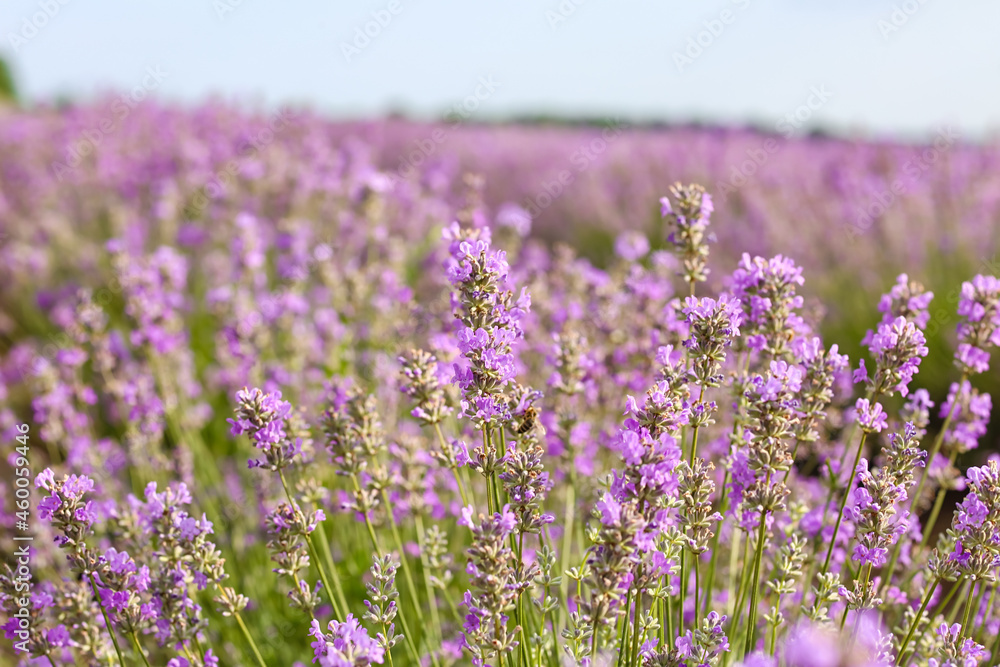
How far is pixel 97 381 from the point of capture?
3939 millimetres

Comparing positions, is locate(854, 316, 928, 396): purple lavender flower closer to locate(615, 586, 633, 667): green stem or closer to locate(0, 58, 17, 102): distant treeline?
locate(615, 586, 633, 667): green stem

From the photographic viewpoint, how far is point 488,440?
1.49 meters

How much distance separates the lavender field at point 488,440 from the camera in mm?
1443

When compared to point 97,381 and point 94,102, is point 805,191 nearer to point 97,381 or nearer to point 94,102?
point 97,381

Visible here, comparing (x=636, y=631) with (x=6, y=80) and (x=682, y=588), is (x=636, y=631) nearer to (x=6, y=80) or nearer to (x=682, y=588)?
(x=682, y=588)

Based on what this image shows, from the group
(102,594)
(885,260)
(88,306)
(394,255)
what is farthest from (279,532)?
(885,260)

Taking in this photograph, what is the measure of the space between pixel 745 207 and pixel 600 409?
623cm

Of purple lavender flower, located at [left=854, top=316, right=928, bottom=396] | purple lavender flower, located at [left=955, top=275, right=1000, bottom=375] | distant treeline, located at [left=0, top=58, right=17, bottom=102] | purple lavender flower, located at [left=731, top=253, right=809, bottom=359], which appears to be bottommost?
purple lavender flower, located at [left=854, top=316, right=928, bottom=396]

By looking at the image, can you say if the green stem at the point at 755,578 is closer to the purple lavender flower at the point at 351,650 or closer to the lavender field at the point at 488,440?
the lavender field at the point at 488,440

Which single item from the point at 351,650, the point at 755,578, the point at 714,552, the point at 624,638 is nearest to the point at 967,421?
the point at 714,552

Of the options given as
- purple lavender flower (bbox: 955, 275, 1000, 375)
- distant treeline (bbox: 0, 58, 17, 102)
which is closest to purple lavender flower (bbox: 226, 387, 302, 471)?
purple lavender flower (bbox: 955, 275, 1000, 375)

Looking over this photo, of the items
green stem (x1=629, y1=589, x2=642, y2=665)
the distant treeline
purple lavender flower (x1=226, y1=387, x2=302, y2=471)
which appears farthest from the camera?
the distant treeline

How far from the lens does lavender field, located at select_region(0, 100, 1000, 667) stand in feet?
4.74

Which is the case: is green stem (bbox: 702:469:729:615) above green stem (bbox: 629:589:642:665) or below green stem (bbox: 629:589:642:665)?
above
